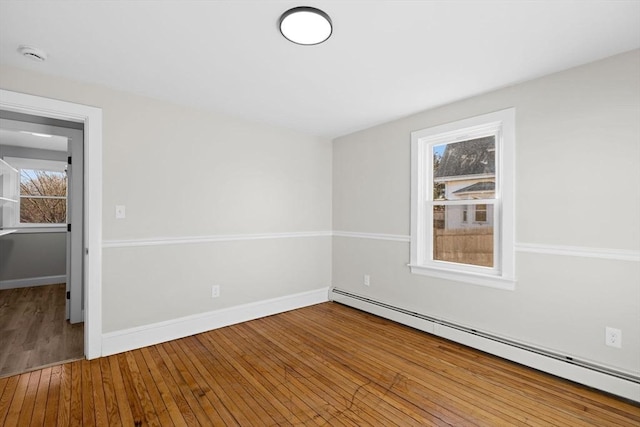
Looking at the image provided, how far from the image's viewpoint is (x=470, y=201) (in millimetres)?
3012

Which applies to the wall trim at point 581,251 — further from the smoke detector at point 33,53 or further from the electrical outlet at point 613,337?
the smoke detector at point 33,53

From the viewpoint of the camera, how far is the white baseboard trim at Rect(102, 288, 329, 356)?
275cm

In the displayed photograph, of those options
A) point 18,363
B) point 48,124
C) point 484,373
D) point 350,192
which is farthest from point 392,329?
point 48,124

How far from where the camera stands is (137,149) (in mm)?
2869

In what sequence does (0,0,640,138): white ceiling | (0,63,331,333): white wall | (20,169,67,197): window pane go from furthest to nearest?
1. (20,169,67,197): window pane
2. (0,63,331,333): white wall
3. (0,0,640,138): white ceiling

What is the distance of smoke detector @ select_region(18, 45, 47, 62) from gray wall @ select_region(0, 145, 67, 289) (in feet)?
14.3

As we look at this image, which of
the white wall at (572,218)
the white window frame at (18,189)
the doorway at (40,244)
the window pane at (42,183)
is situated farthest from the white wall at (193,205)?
the window pane at (42,183)

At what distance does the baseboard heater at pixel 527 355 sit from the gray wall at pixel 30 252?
224 inches

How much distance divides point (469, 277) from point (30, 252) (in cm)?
679

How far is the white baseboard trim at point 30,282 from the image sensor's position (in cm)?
495

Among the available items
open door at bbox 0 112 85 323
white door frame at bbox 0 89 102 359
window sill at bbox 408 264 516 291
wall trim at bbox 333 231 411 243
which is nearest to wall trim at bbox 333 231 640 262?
window sill at bbox 408 264 516 291

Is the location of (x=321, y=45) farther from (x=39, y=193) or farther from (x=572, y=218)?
(x=39, y=193)

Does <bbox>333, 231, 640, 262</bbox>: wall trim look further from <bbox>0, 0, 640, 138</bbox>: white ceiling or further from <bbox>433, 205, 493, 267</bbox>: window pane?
<bbox>0, 0, 640, 138</bbox>: white ceiling

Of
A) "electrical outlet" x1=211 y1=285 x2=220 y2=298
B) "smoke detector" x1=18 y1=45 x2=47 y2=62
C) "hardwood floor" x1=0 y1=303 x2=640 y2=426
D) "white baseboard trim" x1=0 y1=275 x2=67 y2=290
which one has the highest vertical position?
"smoke detector" x1=18 y1=45 x2=47 y2=62
